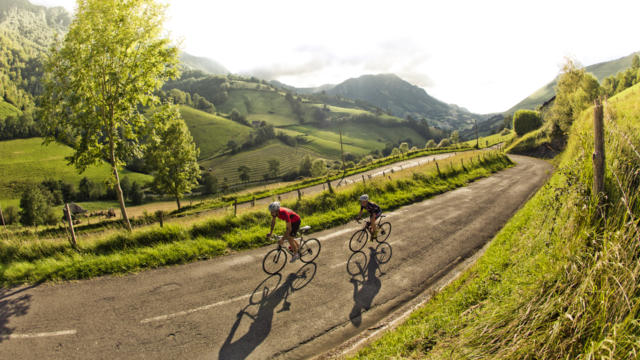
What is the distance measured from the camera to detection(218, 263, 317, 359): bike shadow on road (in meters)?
6.35

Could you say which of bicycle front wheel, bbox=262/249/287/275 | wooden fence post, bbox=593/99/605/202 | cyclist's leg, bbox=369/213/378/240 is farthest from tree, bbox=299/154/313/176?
wooden fence post, bbox=593/99/605/202

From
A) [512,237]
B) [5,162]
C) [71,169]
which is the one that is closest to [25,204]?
[71,169]

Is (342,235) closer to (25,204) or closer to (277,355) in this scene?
(277,355)

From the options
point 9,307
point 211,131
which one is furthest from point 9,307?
point 211,131

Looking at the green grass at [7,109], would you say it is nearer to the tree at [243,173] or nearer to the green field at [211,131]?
the green field at [211,131]

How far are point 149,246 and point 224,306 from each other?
18.5ft

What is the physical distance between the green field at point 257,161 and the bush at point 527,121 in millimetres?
81337

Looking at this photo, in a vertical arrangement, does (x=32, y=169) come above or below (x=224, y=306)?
above

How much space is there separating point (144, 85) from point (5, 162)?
155 m

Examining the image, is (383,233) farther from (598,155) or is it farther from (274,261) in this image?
(598,155)

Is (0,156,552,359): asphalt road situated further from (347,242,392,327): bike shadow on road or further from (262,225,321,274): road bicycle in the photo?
(262,225,321,274): road bicycle

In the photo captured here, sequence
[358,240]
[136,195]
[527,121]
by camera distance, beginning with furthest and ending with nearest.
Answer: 1. [136,195]
2. [527,121]
3. [358,240]

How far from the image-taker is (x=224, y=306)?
25.7ft

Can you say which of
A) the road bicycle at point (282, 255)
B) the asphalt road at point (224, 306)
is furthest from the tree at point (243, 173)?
the road bicycle at point (282, 255)
